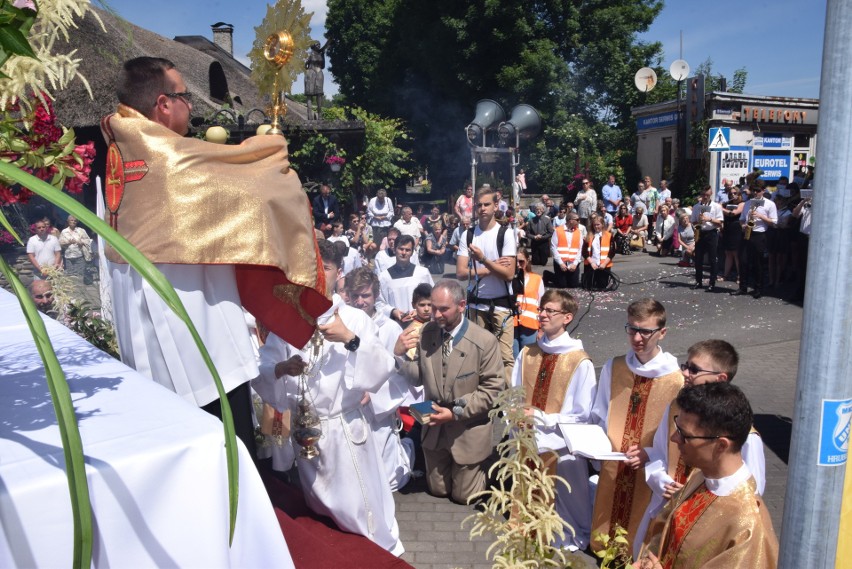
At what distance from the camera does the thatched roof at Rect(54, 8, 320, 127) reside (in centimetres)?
1060

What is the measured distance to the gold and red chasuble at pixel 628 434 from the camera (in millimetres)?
4008

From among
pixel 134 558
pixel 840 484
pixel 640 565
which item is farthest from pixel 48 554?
pixel 640 565

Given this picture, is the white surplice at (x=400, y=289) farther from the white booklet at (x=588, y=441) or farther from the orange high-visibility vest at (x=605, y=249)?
the orange high-visibility vest at (x=605, y=249)

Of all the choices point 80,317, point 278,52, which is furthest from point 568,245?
point 278,52

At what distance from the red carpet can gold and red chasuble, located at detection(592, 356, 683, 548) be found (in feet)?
4.90

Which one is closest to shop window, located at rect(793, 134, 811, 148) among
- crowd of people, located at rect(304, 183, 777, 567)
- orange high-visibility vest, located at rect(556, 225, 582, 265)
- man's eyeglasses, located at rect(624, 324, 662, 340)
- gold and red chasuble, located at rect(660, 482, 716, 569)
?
orange high-visibility vest, located at rect(556, 225, 582, 265)

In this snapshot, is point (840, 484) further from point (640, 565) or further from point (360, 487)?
point (360, 487)

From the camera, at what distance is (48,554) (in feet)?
3.73

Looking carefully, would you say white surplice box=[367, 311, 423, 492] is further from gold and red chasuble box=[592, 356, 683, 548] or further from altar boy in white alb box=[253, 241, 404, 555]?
gold and red chasuble box=[592, 356, 683, 548]

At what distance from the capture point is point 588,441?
4.08 m

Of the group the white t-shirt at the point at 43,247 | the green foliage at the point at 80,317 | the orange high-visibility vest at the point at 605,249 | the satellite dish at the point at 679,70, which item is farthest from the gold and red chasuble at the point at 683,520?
the satellite dish at the point at 679,70

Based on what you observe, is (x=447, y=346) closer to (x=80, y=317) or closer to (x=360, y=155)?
(x=80, y=317)

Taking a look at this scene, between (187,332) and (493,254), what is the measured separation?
4756 mm

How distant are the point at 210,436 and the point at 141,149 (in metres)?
1.17
